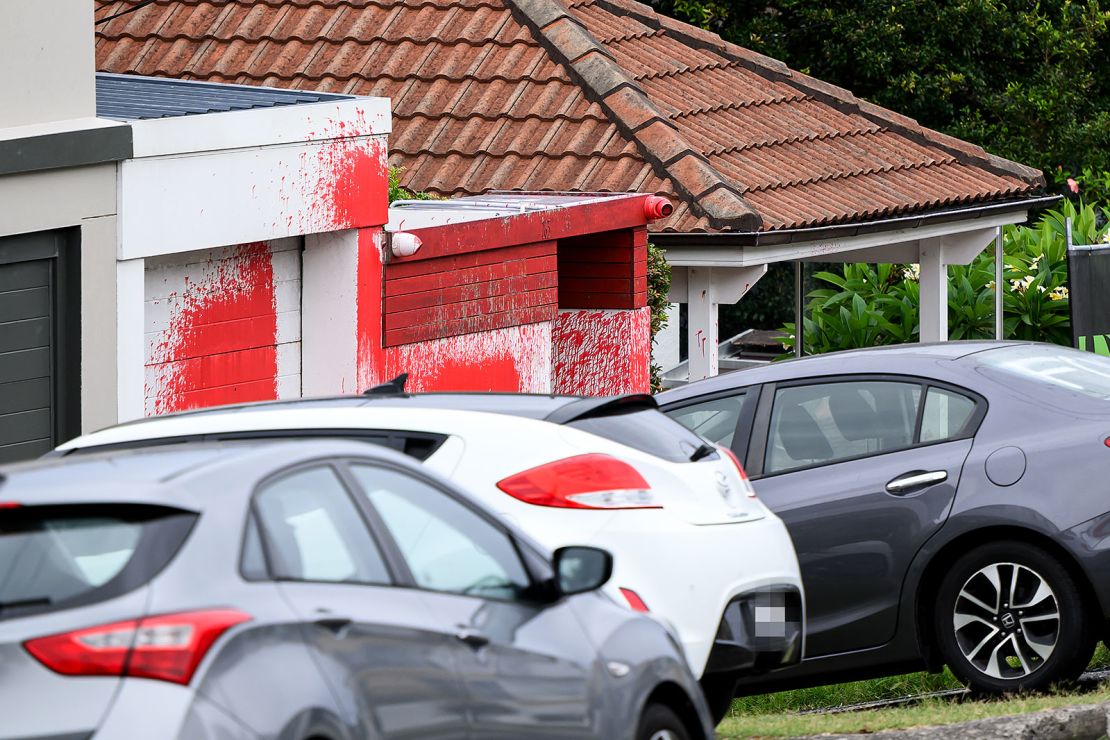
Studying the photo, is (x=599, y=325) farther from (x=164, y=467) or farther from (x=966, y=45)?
(x=966, y=45)

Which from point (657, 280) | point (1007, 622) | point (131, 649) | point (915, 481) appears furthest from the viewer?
point (657, 280)

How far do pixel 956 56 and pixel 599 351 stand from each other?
13.3 m

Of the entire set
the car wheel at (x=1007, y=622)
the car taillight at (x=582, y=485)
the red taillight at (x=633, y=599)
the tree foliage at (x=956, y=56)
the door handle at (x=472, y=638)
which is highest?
the tree foliage at (x=956, y=56)

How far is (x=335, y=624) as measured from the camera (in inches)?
157

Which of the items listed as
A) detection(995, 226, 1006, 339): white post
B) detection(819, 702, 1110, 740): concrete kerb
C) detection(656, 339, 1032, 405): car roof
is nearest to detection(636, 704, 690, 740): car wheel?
detection(819, 702, 1110, 740): concrete kerb

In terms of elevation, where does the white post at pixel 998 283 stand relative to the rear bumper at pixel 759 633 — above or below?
above

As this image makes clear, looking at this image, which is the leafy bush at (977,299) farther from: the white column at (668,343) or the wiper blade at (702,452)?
the wiper blade at (702,452)

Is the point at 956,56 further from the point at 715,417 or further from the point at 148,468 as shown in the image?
the point at 148,468

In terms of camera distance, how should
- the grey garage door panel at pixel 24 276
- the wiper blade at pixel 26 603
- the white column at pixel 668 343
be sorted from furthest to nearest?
the white column at pixel 668 343 → the grey garage door panel at pixel 24 276 → the wiper blade at pixel 26 603

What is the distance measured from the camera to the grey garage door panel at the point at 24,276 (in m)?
8.96

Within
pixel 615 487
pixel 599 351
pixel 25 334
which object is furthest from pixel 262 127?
pixel 615 487

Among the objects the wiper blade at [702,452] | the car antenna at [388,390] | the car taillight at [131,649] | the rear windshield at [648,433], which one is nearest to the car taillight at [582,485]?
the rear windshield at [648,433]

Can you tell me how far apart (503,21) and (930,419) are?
8.58m

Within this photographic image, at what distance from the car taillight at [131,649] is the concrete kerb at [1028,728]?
12.1ft
